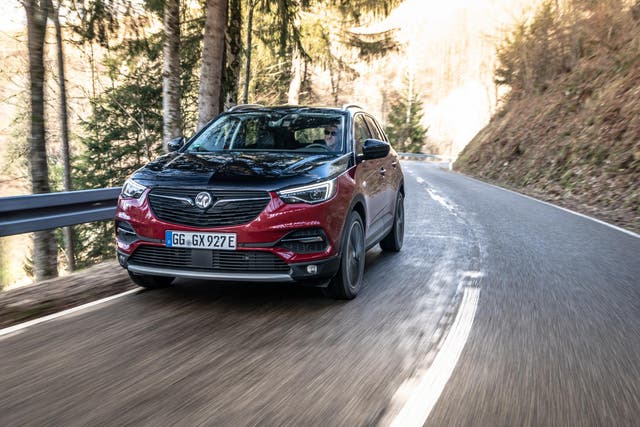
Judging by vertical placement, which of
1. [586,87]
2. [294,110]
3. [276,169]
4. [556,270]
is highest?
[586,87]

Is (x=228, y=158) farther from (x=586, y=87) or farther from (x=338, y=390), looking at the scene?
(x=586, y=87)

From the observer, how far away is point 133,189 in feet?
16.2

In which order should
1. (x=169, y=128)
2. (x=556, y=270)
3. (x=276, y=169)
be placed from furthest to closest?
1. (x=169, y=128)
2. (x=556, y=270)
3. (x=276, y=169)

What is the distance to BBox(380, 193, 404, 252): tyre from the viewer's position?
7.73 meters

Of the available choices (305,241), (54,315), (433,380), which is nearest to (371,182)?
(305,241)

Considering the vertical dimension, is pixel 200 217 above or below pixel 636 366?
above

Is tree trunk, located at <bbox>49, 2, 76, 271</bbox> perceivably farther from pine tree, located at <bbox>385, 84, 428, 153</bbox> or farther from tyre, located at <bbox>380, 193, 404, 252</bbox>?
pine tree, located at <bbox>385, 84, 428, 153</bbox>

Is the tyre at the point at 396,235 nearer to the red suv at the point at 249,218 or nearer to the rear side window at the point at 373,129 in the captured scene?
the rear side window at the point at 373,129

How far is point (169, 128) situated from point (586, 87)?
65.8 feet

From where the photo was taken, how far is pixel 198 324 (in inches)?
176

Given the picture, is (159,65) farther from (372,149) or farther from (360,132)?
(372,149)

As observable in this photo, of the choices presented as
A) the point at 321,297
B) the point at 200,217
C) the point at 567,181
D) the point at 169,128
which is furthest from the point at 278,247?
the point at 567,181

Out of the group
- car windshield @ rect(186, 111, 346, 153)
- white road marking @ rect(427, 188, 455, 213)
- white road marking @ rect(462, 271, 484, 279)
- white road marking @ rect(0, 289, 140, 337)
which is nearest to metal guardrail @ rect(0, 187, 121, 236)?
white road marking @ rect(0, 289, 140, 337)

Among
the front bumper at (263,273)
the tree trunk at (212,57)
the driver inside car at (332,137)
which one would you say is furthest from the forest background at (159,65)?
the front bumper at (263,273)
